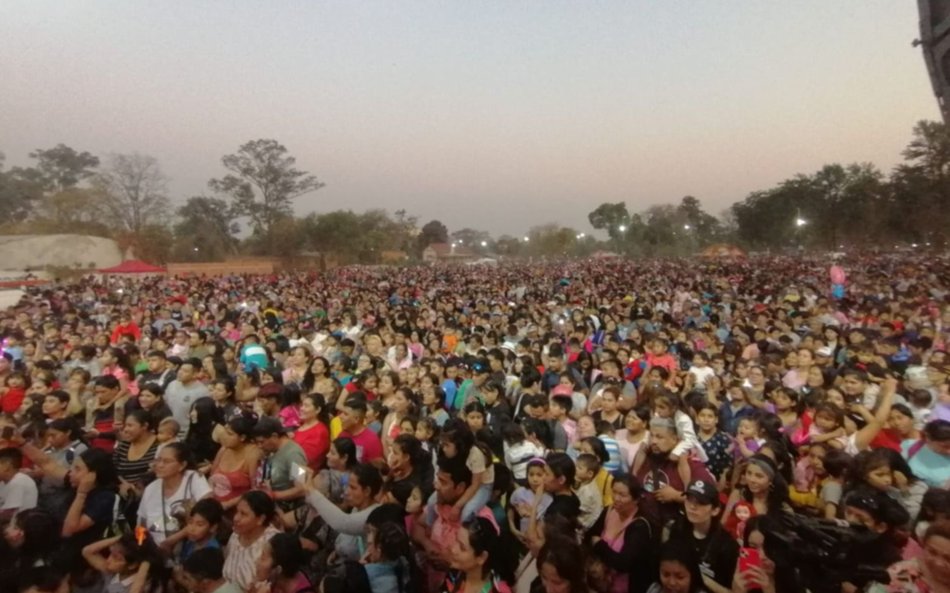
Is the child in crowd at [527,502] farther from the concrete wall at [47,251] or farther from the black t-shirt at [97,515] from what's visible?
the concrete wall at [47,251]

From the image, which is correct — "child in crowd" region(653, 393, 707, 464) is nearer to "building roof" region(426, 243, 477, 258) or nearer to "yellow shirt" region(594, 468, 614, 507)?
"yellow shirt" region(594, 468, 614, 507)

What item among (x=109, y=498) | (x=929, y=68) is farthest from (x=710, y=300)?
(x=109, y=498)

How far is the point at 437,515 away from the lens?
10.8ft

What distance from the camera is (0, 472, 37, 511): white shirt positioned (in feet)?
11.0

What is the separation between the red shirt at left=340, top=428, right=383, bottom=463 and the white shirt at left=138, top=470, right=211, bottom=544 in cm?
107

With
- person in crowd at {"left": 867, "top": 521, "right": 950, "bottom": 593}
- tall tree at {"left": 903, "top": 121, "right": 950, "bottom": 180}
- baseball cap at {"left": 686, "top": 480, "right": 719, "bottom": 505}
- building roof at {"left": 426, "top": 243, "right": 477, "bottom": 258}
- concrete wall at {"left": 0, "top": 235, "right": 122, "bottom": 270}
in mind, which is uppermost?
tall tree at {"left": 903, "top": 121, "right": 950, "bottom": 180}

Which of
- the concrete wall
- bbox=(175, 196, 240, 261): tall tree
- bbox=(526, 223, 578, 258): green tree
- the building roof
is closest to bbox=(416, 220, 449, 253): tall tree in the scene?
the building roof

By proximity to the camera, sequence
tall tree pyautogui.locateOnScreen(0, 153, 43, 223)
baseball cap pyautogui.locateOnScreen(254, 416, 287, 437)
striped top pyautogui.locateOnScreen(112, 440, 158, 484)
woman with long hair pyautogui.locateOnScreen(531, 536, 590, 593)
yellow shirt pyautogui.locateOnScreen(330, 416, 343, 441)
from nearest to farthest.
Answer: woman with long hair pyautogui.locateOnScreen(531, 536, 590, 593) < baseball cap pyautogui.locateOnScreen(254, 416, 287, 437) < striped top pyautogui.locateOnScreen(112, 440, 158, 484) < yellow shirt pyautogui.locateOnScreen(330, 416, 343, 441) < tall tree pyautogui.locateOnScreen(0, 153, 43, 223)

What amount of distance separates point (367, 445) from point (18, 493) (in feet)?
6.79

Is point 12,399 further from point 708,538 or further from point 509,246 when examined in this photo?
point 509,246

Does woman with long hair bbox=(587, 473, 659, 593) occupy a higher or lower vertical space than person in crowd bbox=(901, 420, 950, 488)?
lower

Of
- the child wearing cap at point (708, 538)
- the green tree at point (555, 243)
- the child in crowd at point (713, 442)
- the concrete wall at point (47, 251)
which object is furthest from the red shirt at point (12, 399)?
the green tree at point (555, 243)

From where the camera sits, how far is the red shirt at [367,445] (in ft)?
13.7

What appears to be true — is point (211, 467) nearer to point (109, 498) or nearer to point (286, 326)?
point (109, 498)
